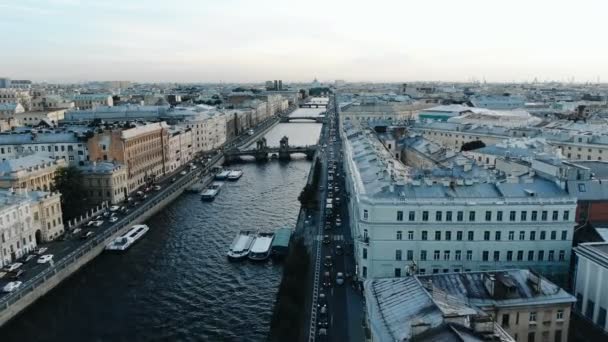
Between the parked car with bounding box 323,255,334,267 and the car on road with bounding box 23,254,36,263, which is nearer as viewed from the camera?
the parked car with bounding box 323,255,334,267

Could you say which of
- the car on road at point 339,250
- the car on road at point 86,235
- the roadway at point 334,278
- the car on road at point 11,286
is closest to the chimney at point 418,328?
the roadway at point 334,278

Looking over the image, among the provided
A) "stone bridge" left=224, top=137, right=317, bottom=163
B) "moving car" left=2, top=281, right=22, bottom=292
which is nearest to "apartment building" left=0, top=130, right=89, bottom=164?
"moving car" left=2, top=281, right=22, bottom=292

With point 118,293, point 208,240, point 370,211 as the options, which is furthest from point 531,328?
point 208,240

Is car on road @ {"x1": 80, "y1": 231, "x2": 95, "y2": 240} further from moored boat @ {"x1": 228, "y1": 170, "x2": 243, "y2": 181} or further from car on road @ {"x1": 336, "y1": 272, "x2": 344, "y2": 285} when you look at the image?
moored boat @ {"x1": 228, "y1": 170, "x2": 243, "y2": 181}

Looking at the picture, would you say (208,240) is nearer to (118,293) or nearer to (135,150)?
(118,293)

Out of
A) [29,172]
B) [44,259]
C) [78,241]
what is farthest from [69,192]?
[44,259]

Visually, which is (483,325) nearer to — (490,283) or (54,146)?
(490,283)
